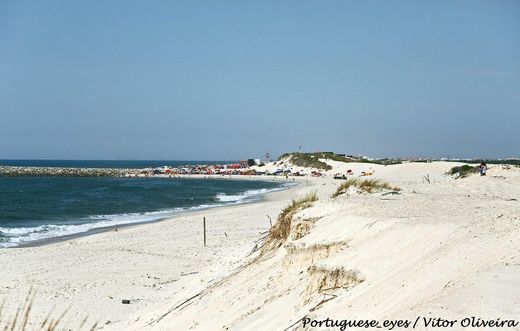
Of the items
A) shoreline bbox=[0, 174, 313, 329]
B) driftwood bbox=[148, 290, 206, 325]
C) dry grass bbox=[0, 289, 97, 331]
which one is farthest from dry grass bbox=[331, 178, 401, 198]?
dry grass bbox=[0, 289, 97, 331]

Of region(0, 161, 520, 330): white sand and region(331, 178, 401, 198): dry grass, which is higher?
region(331, 178, 401, 198): dry grass

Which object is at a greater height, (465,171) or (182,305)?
(465,171)

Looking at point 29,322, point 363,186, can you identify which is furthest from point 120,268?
point 363,186

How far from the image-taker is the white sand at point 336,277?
15.3ft

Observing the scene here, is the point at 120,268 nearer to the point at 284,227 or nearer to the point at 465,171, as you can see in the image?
the point at 284,227

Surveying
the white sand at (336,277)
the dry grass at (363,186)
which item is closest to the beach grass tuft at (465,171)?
the dry grass at (363,186)

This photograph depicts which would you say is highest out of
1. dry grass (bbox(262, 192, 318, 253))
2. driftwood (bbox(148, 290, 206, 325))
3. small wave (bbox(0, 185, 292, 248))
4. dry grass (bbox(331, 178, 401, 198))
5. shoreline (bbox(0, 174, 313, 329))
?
dry grass (bbox(331, 178, 401, 198))

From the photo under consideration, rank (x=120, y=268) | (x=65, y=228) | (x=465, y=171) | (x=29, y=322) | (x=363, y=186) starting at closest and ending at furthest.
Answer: (x=29, y=322) → (x=363, y=186) → (x=120, y=268) → (x=65, y=228) → (x=465, y=171)

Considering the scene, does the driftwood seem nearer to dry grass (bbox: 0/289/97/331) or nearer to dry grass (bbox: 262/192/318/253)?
dry grass (bbox: 0/289/97/331)

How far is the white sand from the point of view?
468cm

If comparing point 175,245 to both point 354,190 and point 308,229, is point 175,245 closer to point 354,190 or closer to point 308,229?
point 354,190

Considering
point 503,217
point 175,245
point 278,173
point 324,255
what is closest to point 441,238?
point 503,217

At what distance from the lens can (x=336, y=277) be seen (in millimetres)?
6066

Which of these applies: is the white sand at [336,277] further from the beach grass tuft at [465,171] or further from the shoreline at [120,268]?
the beach grass tuft at [465,171]
